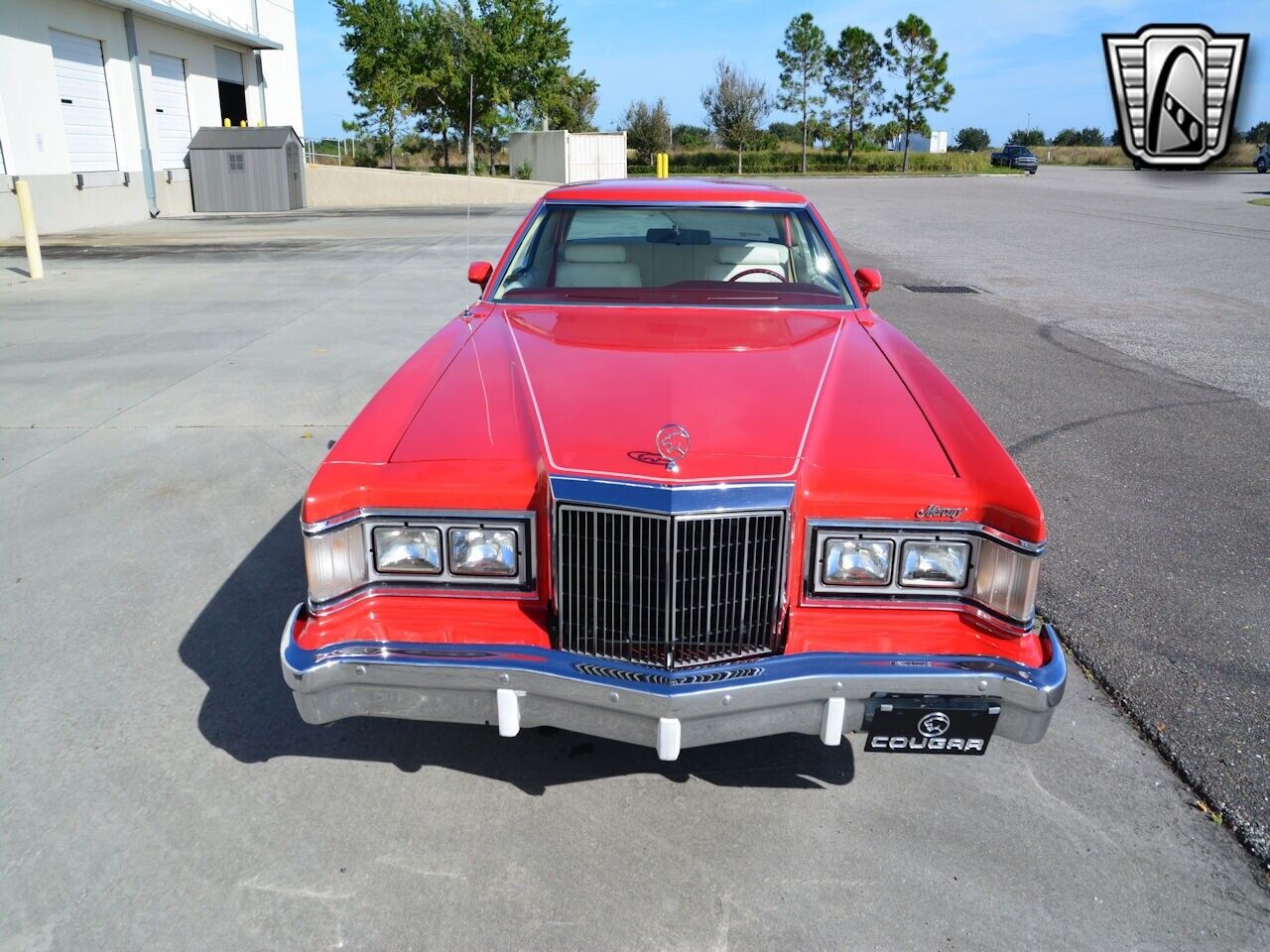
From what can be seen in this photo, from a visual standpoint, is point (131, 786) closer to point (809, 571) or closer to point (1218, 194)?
point (809, 571)

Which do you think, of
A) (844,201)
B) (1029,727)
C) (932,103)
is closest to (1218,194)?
(844,201)

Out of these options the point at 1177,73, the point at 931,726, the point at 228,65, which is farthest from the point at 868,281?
the point at 228,65

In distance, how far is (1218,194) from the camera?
113ft

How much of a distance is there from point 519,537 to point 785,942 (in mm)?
1216

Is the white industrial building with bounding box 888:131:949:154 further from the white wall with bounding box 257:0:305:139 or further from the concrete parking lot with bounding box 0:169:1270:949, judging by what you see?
the concrete parking lot with bounding box 0:169:1270:949

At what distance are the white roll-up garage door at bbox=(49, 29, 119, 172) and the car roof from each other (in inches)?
769

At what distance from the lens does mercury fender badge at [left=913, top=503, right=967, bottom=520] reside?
2555 millimetres

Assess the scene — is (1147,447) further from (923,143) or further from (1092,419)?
(923,143)

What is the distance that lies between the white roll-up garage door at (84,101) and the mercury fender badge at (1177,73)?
62.8ft

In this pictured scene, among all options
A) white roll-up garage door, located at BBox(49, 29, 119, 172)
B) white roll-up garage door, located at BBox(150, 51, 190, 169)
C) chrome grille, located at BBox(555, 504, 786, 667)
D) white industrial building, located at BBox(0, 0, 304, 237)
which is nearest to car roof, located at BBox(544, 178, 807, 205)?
chrome grille, located at BBox(555, 504, 786, 667)

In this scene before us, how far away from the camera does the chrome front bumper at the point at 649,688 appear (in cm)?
241

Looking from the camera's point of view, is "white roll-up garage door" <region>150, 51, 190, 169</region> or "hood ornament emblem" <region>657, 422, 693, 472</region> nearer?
"hood ornament emblem" <region>657, 422, 693, 472</region>

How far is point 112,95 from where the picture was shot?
70.6ft

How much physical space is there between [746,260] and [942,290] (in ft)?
29.0
